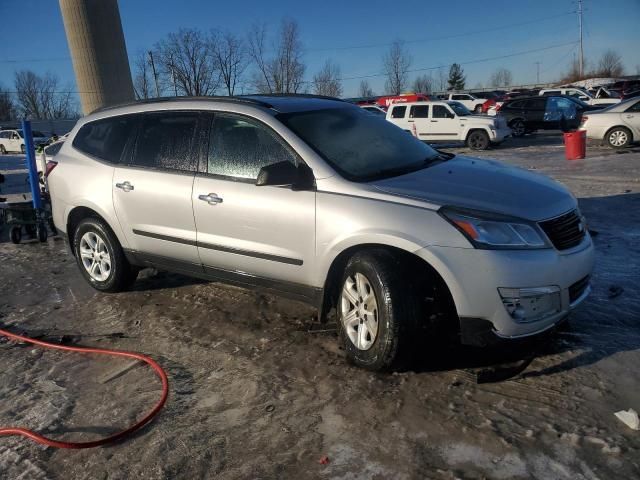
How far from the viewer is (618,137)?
14922 mm

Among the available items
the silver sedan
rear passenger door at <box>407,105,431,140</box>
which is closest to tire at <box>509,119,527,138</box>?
rear passenger door at <box>407,105,431,140</box>

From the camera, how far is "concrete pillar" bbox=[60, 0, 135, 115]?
31.1 m

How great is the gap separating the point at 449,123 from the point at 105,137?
15.3 meters

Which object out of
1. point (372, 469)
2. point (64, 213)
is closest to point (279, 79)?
point (64, 213)

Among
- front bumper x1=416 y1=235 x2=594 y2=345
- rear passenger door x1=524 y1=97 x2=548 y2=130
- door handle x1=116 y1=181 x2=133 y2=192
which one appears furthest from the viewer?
rear passenger door x1=524 y1=97 x2=548 y2=130

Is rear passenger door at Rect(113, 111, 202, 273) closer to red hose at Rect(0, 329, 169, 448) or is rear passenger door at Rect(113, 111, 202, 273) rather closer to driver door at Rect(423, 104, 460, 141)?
red hose at Rect(0, 329, 169, 448)

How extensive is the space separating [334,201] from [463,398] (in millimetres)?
1439

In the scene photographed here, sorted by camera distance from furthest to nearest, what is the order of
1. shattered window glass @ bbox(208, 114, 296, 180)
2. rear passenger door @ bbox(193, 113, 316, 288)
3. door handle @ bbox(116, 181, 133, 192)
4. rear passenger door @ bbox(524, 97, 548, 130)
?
rear passenger door @ bbox(524, 97, 548, 130) < door handle @ bbox(116, 181, 133, 192) < shattered window glass @ bbox(208, 114, 296, 180) < rear passenger door @ bbox(193, 113, 316, 288)

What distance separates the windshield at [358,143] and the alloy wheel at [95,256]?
93.5 inches

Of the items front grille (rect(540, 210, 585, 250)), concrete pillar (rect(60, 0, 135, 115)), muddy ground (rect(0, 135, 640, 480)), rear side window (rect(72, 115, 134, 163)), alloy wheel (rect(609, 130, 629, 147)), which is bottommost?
muddy ground (rect(0, 135, 640, 480))

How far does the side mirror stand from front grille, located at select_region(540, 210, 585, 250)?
151cm

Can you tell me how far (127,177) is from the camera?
4734mm

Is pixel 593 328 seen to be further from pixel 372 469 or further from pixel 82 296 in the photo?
pixel 82 296

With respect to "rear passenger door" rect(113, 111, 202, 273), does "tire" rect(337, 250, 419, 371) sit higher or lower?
lower
